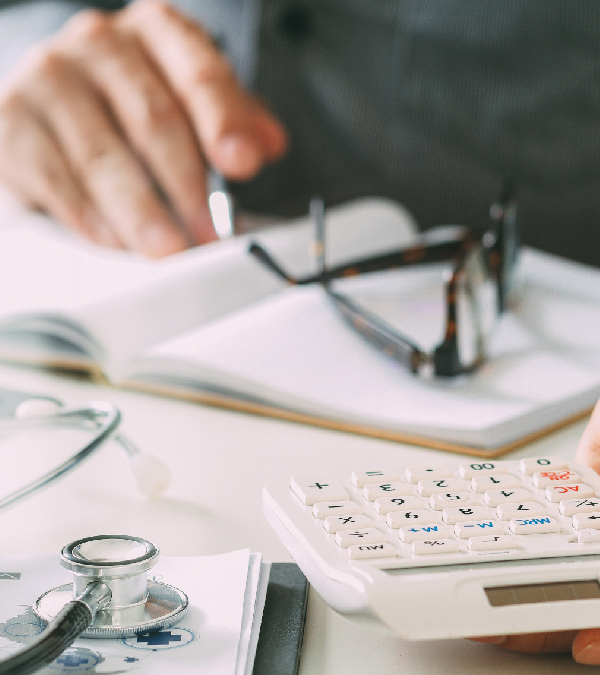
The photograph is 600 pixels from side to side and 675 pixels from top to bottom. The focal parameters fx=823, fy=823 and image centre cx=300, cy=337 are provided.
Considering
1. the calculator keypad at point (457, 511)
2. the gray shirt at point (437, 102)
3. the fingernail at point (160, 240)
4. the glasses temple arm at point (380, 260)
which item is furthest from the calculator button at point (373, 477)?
the gray shirt at point (437, 102)

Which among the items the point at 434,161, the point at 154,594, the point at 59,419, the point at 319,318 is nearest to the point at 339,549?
the point at 154,594

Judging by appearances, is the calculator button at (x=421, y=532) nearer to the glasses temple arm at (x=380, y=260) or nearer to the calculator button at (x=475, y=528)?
the calculator button at (x=475, y=528)

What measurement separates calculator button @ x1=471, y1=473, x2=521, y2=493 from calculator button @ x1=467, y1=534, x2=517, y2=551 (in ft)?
0.14

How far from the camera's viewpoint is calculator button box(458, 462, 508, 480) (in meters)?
0.32

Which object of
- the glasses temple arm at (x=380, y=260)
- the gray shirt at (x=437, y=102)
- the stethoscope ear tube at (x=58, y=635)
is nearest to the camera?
the stethoscope ear tube at (x=58, y=635)

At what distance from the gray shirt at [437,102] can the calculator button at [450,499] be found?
0.81 m

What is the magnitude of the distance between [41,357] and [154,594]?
1.08ft

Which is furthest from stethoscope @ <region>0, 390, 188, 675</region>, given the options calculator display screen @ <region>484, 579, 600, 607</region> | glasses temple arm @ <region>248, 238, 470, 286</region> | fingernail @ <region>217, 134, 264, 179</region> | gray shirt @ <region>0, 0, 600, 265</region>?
gray shirt @ <region>0, 0, 600, 265</region>

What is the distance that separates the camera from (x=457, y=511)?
0.94 ft

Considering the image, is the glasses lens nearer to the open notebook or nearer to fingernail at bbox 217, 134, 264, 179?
the open notebook

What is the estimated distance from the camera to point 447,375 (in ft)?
1.67

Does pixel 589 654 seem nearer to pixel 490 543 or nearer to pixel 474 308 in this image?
pixel 490 543

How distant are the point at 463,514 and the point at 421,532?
0.02m

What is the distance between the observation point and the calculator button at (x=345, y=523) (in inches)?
10.8
